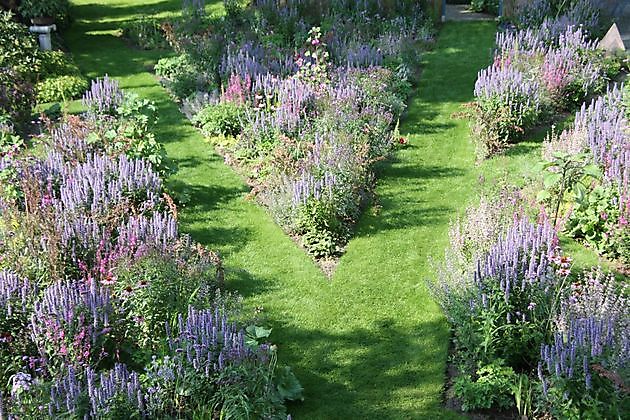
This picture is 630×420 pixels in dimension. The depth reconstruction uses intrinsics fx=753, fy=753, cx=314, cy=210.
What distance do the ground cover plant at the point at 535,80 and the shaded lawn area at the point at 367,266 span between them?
1.50 feet

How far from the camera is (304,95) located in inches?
412

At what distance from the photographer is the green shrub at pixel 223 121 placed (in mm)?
10727

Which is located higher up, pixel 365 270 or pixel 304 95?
pixel 304 95

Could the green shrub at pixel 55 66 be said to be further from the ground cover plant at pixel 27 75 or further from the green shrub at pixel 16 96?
the green shrub at pixel 16 96

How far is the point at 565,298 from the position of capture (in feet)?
20.7

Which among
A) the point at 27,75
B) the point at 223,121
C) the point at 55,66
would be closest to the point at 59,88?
the point at 27,75

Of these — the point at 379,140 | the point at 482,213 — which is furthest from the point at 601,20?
the point at 482,213

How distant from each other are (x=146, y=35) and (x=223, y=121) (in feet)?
19.4

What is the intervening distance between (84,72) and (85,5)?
600 cm

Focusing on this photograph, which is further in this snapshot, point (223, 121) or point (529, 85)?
point (223, 121)

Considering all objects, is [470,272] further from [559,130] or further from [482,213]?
[559,130]

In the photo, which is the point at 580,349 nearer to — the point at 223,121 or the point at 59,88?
the point at 223,121

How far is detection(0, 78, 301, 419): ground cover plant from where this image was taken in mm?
5328

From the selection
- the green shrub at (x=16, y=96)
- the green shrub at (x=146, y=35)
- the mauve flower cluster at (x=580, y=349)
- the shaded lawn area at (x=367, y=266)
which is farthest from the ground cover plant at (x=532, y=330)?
the green shrub at (x=146, y=35)
